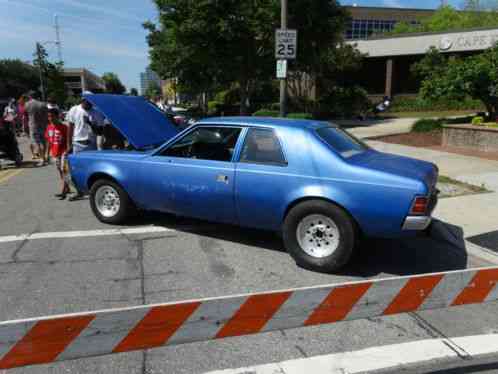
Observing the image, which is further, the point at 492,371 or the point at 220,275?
the point at 220,275

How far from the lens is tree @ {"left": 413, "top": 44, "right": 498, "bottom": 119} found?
599 inches

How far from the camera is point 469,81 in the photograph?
1546cm

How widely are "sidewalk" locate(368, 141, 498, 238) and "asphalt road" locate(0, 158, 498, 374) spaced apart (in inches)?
30.5

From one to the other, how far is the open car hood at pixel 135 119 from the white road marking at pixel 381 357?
4249 millimetres

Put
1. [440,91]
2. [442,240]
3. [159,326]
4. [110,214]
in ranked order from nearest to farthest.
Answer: [159,326] → [442,240] → [110,214] → [440,91]

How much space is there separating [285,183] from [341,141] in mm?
991

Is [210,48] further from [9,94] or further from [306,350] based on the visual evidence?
[9,94]

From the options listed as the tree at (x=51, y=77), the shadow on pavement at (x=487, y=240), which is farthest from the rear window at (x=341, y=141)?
the tree at (x=51, y=77)

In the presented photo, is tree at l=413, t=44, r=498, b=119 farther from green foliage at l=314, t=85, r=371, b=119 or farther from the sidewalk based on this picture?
green foliage at l=314, t=85, r=371, b=119

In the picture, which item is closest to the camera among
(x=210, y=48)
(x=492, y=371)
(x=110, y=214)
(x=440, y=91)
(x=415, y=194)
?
(x=492, y=371)

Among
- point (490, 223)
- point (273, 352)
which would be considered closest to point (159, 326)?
point (273, 352)

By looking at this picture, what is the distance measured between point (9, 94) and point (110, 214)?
82.8 metres

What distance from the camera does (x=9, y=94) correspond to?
76750 millimetres

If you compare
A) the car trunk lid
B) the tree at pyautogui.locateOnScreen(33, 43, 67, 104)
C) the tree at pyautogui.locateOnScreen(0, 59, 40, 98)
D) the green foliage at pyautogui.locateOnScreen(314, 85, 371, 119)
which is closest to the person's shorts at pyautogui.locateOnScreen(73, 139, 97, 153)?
the car trunk lid
